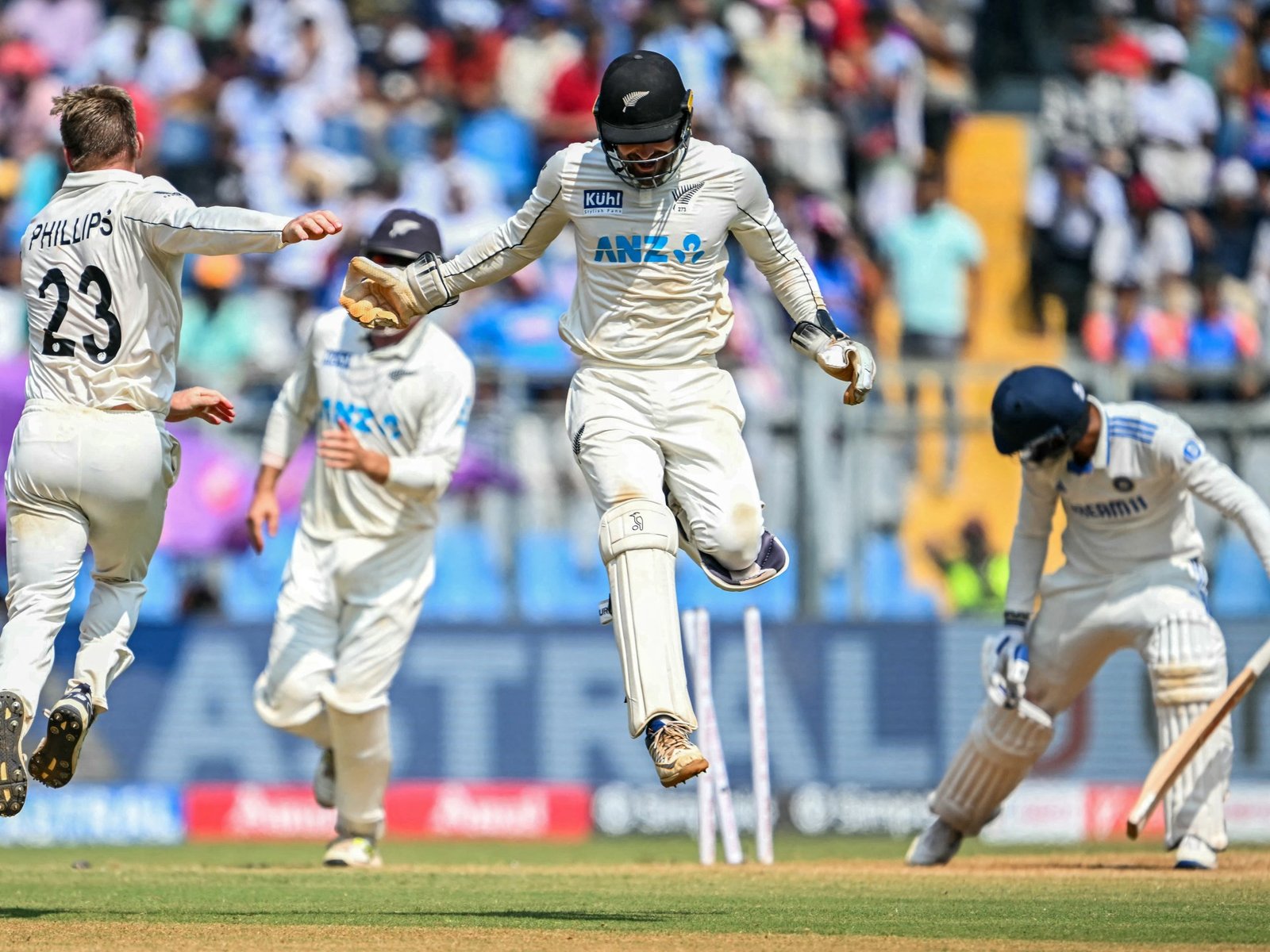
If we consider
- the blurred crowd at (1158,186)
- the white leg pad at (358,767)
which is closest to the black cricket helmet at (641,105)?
the white leg pad at (358,767)

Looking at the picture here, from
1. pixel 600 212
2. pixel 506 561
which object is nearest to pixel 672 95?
pixel 600 212

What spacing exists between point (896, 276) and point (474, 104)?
A: 4100 mm

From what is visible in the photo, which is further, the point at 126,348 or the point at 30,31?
the point at 30,31

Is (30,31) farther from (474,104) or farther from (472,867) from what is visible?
(472,867)

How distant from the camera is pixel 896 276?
52.4 feet

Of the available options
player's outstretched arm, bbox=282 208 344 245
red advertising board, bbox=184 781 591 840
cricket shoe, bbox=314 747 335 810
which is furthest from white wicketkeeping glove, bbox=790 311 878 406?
red advertising board, bbox=184 781 591 840

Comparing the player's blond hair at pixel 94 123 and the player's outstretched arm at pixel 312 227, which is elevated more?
the player's blond hair at pixel 94 123

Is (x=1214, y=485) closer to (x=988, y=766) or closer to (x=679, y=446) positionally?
(x=988, y=766)

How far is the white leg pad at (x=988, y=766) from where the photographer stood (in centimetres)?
969

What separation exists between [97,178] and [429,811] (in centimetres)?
687

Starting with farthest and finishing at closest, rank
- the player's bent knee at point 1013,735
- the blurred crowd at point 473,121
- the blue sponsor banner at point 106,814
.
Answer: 1. the blurred crowd at point 473,121
2. the blue sponsor banner at point 106,814
3. the player's bent knee at point 1013,735

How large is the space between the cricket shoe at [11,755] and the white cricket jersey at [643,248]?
83.7 inches

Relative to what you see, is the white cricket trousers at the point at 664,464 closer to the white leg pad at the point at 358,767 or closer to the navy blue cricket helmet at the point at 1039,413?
the navy blue cricket helmet at the point at 1039,413

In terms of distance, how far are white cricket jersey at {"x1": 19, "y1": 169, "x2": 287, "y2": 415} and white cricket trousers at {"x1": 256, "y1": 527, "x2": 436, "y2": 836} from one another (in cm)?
267
